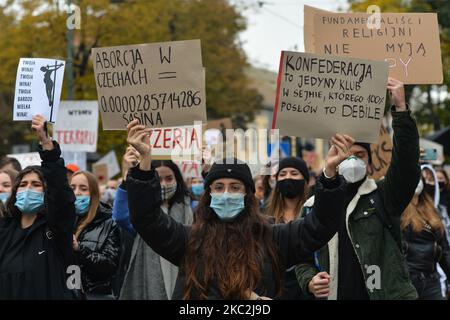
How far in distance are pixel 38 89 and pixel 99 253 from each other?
1.26 m

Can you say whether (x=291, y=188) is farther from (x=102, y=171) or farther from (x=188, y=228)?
(x=102, y=171)

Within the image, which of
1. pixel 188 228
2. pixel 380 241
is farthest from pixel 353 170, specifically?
pixel 188 228

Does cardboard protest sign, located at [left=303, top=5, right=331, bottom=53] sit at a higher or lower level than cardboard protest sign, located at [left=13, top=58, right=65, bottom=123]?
higher

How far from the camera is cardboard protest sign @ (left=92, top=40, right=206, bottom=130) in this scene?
5.67 meters

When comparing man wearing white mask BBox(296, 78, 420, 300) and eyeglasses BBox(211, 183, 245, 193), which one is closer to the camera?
eyeglasses BBox(211, 183, 245, 193)

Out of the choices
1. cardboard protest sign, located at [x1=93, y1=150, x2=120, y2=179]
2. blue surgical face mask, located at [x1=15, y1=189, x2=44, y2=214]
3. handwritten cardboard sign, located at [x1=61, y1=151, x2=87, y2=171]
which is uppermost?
cardboard protest sign, located at [x1=93, y1=150, x2=120, y2=179]

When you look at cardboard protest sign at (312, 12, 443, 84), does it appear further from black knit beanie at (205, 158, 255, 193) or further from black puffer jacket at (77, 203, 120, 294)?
black puffer jacket at (77, 203, 120, 294)

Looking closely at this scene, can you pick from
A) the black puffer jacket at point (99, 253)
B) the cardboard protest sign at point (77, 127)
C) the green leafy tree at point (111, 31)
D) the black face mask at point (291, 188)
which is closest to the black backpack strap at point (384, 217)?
the black face mask at point (291, 188)

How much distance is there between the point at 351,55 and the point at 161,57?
130 centimetres

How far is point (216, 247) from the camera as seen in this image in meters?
4.77

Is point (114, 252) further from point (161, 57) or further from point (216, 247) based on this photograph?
point (216, 247)

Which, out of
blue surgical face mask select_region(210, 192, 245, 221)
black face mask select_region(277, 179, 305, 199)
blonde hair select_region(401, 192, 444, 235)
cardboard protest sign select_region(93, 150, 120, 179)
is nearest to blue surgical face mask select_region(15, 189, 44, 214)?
blue surgical face mask select_region(210, 192, 245, 221)

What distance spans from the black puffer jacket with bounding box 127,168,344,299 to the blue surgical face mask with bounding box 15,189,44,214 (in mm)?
1423

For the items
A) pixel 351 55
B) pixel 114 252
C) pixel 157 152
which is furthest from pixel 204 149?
pixel 351 55
